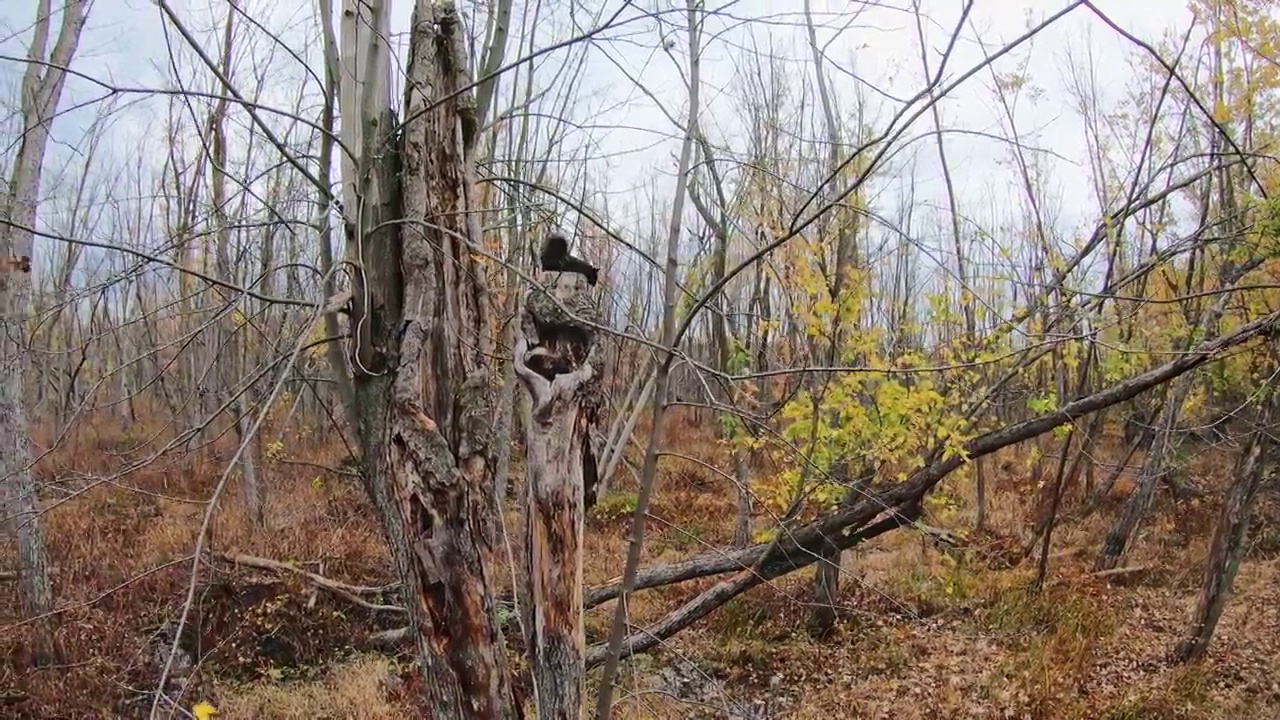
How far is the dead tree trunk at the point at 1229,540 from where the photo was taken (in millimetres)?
6164

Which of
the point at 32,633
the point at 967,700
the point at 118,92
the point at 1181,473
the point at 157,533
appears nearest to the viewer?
the point at 118,92

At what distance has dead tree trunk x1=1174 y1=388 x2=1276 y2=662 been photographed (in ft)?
20.2

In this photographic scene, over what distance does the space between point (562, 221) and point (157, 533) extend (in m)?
7.00

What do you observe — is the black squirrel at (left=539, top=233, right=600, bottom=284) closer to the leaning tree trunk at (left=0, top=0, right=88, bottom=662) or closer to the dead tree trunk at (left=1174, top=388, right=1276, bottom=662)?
the leaning tree trunk at (left=0, top=0, right=88, bottom=662)

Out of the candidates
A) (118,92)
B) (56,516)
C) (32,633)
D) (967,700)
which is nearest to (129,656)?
(32,633)

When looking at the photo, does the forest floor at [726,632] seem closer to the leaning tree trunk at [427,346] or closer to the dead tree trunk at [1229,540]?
the dead tree trunk at [1229,540]

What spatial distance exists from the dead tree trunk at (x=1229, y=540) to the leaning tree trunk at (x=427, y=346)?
6584mm

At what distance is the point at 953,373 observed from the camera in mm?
5797

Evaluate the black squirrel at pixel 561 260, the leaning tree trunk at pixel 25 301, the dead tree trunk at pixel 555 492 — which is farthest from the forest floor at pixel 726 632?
the black squirrel at pixel 561 260

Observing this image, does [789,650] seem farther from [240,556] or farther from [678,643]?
[240,556]

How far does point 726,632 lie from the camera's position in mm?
7203

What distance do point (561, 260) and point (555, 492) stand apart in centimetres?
73

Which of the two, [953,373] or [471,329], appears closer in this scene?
[471,329]

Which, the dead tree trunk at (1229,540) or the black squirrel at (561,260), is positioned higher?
the black squirrel at (561,260)
